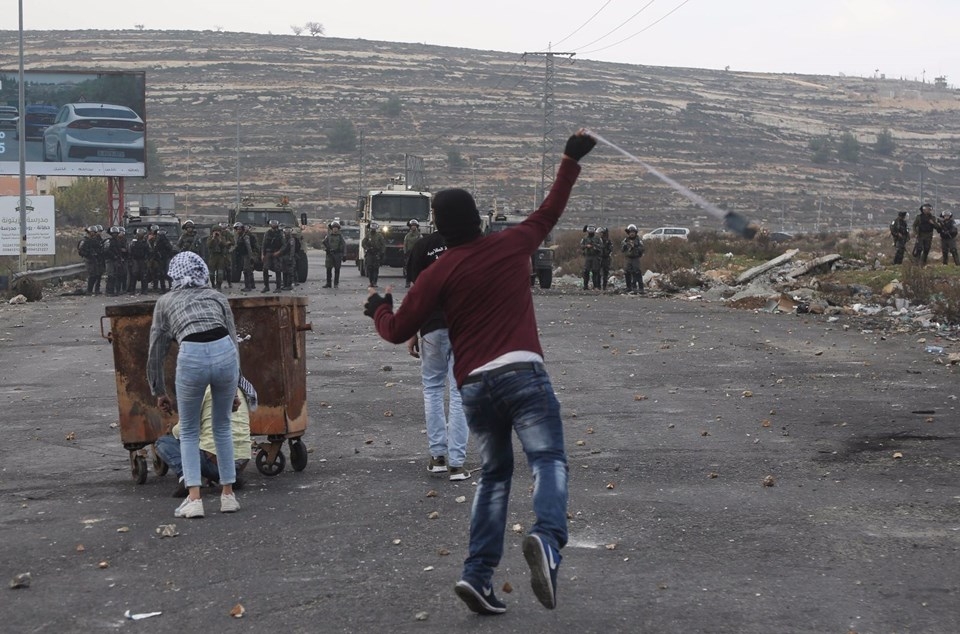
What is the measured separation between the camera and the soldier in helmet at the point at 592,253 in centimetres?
3120

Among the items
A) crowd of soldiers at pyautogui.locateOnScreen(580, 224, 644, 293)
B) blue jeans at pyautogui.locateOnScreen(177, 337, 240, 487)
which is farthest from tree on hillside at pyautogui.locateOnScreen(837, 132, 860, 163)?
blue jeans at pyautogui.locateOnScreen(177, 337, 240, 487)

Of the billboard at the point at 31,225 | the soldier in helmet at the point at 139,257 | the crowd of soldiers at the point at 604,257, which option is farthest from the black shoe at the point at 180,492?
the billboard at the point at 31,225

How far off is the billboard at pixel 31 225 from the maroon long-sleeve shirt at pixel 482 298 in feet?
95.7

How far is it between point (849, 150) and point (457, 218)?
121 metres

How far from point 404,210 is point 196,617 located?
1304 inches

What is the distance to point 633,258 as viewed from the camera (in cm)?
2986

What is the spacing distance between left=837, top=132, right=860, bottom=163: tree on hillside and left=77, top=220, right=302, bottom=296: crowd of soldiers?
9691 cm

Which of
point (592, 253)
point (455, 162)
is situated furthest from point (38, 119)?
point (455, 162)

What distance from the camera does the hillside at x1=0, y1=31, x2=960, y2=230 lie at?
100 metres

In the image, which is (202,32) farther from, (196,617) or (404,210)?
(196,617)

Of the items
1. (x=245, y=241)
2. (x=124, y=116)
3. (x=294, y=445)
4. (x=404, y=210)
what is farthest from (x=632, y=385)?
(x=124, y=116)

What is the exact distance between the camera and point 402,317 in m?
5.53

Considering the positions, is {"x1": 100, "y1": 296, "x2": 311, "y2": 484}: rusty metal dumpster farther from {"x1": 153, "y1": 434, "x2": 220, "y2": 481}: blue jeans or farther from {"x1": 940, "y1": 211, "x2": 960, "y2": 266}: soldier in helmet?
{"x1": 940, "y1": 211, "x2": 960, "y2": 266}: soldier in helmet

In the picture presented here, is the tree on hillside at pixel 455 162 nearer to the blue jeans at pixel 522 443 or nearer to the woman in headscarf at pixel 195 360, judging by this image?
the woman in headscarf at pixel 195 360
